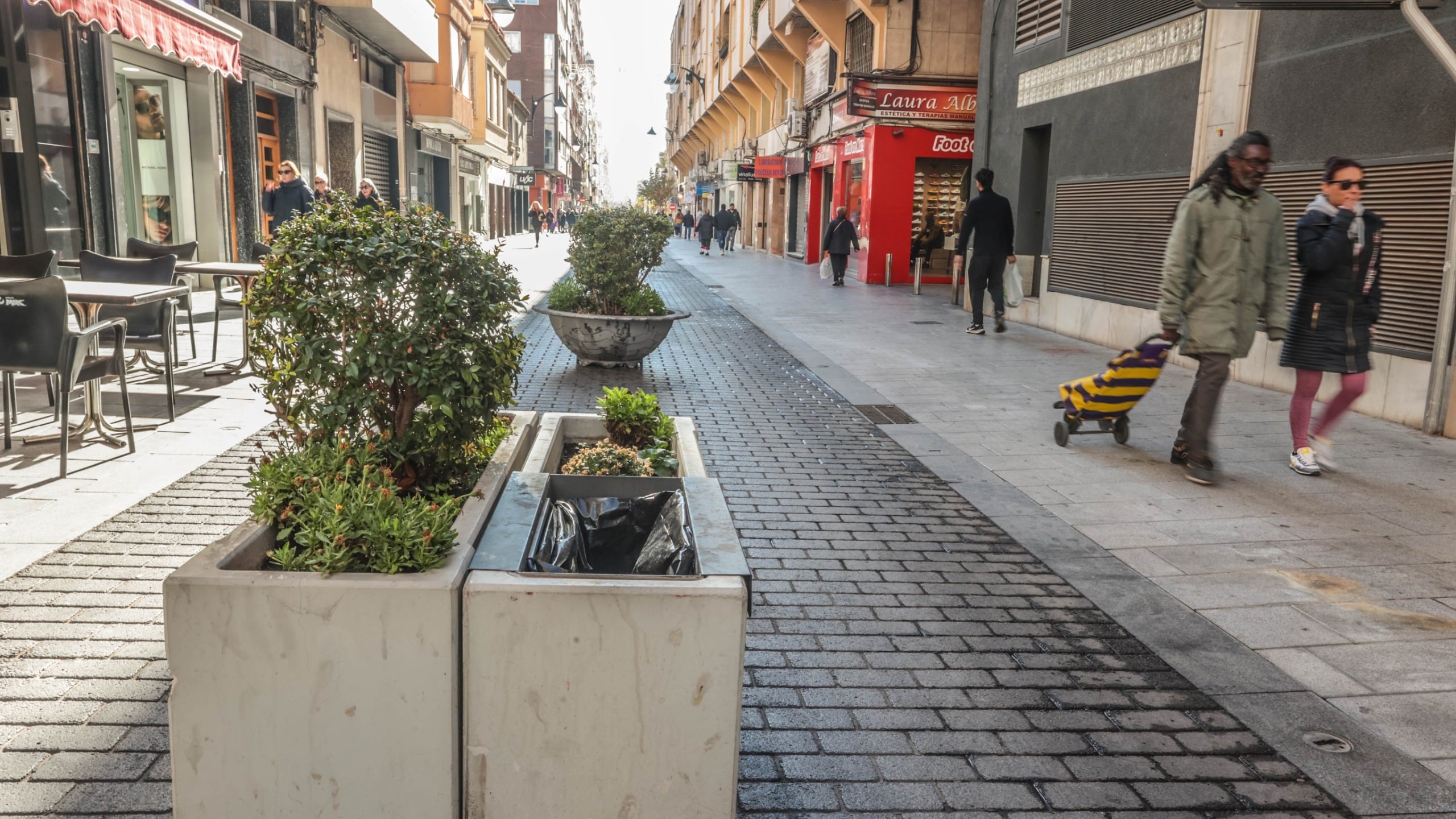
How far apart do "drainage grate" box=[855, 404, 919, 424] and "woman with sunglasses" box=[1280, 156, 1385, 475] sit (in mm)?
2574

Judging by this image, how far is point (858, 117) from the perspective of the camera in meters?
21.2

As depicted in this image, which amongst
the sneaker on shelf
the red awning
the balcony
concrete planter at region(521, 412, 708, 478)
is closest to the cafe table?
→ the red awning

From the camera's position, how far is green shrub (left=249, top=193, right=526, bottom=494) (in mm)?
3066

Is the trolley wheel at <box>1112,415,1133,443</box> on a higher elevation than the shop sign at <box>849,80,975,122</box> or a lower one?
lower

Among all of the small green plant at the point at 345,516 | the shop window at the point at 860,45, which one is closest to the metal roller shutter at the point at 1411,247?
the small green plant at the point at 345,516

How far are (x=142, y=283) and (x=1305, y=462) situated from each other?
26.2ft

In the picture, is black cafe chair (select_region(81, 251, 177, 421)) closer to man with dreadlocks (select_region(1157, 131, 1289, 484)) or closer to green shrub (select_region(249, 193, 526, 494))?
green shrub (select_region(249, 193, 526, 494))

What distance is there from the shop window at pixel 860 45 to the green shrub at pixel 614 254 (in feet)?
45.0

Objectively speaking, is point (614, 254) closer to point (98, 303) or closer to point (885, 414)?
point (885, 414)

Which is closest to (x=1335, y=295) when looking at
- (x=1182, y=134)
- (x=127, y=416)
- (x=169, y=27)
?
(x=1182, y=134)

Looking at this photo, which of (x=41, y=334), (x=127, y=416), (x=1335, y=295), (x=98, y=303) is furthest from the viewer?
(x=98, y=303)

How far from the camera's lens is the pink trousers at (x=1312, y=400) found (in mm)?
6191

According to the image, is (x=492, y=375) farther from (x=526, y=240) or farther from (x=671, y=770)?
(x=526, y=240)

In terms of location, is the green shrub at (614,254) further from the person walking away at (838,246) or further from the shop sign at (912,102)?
the person walking away at (838,246)
